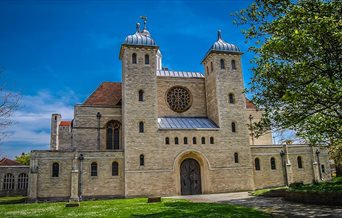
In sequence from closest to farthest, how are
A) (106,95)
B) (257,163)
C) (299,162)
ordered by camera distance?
(257,163)
(299,162)
(106,95)

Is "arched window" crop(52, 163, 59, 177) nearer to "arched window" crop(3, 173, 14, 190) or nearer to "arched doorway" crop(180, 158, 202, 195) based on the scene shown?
"arched doorway" crop(180, 158, 202, 195)

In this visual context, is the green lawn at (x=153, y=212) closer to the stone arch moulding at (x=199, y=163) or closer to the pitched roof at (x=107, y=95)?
the stone arch moulding at (x=199, y=163)

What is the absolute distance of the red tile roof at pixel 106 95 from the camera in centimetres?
2894

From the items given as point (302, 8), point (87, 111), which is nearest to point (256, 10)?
point (302, 8)

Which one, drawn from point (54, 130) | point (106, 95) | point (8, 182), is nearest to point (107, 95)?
point (106, 95)

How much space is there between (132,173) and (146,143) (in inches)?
108

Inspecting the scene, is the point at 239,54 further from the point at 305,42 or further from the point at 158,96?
the point at 305,42

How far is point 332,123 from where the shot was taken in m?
13.2

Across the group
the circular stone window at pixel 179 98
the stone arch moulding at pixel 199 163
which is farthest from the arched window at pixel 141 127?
the circular stone window at pixel 179 98

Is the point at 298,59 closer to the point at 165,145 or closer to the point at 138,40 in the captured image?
the point at 165,145

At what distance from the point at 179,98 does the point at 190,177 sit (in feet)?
26.0

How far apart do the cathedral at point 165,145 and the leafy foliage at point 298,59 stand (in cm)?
1307

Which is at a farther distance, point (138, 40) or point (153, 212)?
point (138, 40)

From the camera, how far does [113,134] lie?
1078 inches
